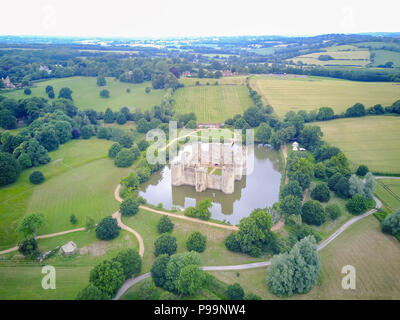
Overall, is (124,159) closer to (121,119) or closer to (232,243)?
(121,119)

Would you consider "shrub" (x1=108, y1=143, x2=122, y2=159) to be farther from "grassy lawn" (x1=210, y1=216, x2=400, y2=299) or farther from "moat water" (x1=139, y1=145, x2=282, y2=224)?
"grassy lawn" (x1=210, y1=216, x2=400, y2=299)

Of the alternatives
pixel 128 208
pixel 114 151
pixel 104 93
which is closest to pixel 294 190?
pixel 128 208

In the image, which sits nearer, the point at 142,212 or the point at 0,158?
the point at 142,212

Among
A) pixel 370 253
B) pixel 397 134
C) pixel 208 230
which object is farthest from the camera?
pixel 397 134

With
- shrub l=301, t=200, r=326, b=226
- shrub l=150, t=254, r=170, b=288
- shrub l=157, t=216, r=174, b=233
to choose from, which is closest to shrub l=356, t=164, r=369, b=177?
shrub l=301, t=200, r=326, b=226

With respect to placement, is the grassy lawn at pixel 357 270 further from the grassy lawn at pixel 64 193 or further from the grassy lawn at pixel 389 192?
the grassy lawn at pixel 64 193

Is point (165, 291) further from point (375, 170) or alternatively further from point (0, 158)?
point (375, 170)
